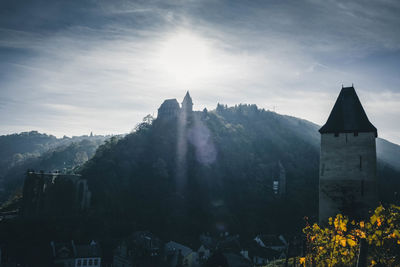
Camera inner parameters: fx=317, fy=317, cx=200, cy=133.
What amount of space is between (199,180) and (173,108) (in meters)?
27.0

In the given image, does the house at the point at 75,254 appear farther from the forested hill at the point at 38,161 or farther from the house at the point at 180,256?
the forested hill at the point at 38,161

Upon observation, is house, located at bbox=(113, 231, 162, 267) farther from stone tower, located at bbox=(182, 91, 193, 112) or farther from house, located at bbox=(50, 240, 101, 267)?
stone tower, located at bbox=(182, 91, 193, 112)

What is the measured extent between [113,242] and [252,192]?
4315 centimetres

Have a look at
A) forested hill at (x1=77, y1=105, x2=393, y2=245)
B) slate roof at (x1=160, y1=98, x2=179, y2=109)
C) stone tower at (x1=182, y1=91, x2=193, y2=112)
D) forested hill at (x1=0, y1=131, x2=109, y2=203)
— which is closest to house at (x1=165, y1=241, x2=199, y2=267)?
forested hill at (x1=77, y1=105, x2=393, y2=245)

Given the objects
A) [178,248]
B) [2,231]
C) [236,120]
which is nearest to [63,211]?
[2,231]

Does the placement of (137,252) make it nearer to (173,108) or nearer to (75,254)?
(75,254)

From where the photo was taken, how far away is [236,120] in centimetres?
12488

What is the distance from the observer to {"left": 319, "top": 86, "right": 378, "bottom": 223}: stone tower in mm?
16406

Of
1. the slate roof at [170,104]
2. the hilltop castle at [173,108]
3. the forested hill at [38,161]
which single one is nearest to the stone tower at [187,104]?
the hilltop castle at [173,108]

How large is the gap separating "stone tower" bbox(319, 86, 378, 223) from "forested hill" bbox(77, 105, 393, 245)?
46.5 m

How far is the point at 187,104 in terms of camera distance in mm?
99938

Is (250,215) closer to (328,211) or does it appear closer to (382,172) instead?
(382,172)

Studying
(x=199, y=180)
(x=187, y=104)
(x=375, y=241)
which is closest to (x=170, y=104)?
(x=187, y=104)

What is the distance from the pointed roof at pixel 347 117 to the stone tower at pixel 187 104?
81051 millimetres
